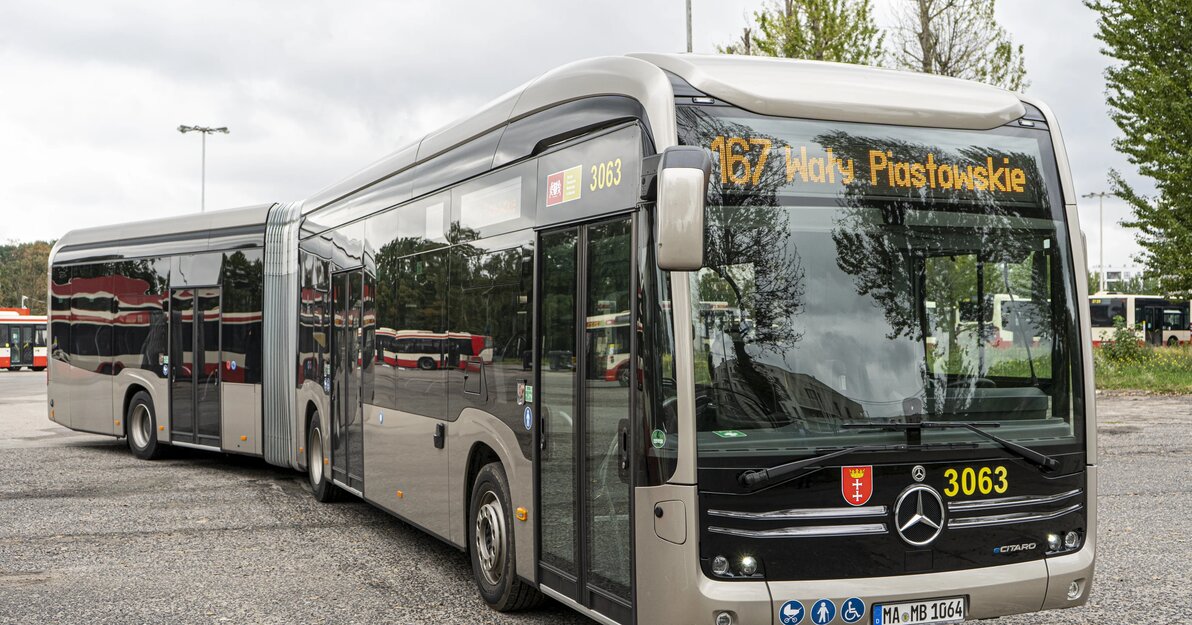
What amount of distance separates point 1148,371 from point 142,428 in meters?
24.1

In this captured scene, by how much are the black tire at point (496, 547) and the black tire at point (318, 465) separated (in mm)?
4261

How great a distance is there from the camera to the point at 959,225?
17.9ft

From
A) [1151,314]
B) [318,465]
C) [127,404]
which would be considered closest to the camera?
[318,465]

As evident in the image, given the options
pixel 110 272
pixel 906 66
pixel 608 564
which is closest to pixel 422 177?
pixel 608 564

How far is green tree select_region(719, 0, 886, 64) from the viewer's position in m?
26.7

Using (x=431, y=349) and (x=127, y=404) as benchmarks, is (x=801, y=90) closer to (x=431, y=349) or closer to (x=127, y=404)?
(x=431, y=349)

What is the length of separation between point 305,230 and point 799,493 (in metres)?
8.54

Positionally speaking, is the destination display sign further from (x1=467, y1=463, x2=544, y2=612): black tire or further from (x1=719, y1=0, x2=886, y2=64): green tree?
(x1=719, y1=0, x2=886, y2=64): green tree

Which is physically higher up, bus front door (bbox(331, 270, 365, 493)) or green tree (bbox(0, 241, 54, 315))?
green tree (bbox(0, 241, 54, 315))

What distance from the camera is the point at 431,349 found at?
26.9 feet

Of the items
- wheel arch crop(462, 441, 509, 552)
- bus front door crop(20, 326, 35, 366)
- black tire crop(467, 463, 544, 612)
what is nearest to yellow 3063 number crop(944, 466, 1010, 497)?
black tire crop(467, 463, 544, 612)

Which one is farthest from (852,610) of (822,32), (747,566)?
(822,32)

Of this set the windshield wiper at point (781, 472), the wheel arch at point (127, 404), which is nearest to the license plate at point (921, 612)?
Answer: the windshield wiper at point (781, 472)

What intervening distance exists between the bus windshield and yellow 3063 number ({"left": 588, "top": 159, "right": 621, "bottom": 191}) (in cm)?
52
